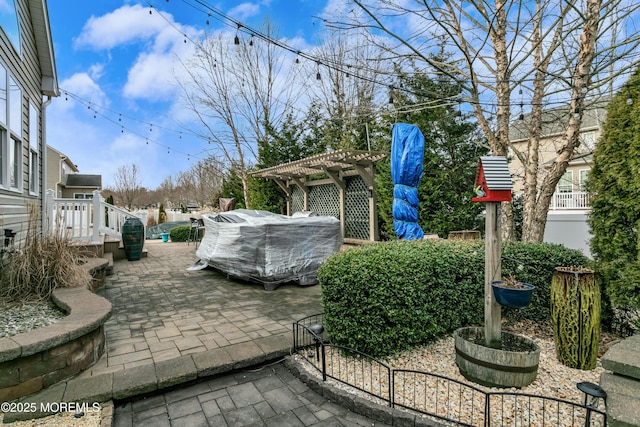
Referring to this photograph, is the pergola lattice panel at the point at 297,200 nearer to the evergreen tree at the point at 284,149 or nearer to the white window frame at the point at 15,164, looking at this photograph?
the evergreen tree at the point at 284,149

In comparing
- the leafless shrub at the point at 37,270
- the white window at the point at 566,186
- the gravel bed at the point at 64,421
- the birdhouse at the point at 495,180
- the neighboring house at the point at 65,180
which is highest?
the neighboring house at the point at 65,180

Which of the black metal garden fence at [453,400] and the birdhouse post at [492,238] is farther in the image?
the birdhouse post at [492,238]

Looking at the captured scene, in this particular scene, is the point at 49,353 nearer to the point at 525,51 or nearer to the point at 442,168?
the point at 442,168

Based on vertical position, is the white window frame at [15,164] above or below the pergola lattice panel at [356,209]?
above

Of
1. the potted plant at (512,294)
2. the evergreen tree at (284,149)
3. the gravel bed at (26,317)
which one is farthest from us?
the evergreen tree at (284,149)

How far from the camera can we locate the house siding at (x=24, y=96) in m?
4.29

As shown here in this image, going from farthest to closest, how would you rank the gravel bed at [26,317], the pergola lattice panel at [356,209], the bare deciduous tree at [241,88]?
the bare deciduous tree at [241,88], the pergola lattice panel at [356,209], the gravel bed at [26,317]

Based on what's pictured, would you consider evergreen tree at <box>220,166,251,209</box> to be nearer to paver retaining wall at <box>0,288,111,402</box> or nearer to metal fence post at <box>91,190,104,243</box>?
metal fence post at <box>91,190,104,243</box>

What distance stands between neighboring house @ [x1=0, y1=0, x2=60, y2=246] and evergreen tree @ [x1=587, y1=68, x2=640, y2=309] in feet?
21.1

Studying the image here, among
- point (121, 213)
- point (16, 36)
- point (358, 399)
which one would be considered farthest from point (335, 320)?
point (121, 213)

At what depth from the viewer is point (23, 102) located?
5145mm

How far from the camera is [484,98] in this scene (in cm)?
542

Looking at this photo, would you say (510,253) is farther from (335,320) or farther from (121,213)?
(121,213)

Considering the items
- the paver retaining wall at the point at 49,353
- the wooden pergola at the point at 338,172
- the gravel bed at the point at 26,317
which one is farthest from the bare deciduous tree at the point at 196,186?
the paver retaining wall at the point at 49,353
